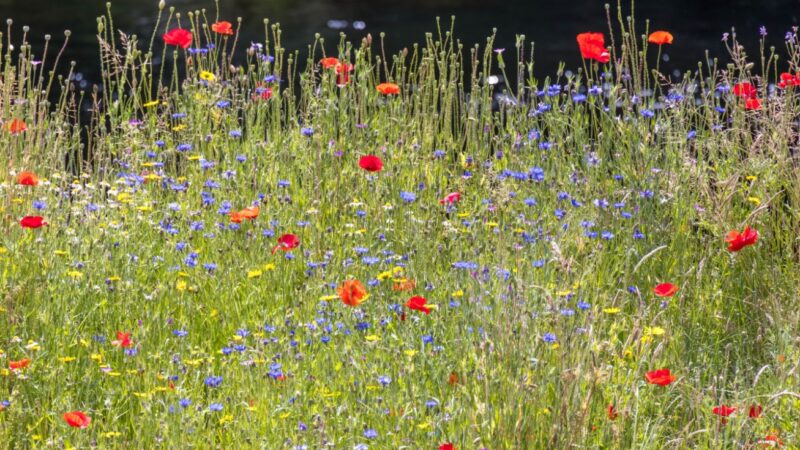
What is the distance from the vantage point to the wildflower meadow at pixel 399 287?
302cm

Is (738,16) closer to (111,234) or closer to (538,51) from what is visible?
(538,51)

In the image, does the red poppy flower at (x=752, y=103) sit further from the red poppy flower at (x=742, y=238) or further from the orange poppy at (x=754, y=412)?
the orange poppy at (x=754, y=412)

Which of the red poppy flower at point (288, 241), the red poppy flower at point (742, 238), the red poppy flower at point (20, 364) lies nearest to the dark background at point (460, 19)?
the red poppy flower at point (288, 241)

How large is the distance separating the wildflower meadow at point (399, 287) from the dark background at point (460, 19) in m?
6.52

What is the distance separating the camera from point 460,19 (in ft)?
47.3

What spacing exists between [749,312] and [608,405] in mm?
1203

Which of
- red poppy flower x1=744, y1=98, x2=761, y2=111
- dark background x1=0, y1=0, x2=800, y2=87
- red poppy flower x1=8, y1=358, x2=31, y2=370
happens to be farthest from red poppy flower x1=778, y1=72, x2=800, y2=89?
dark background x1=0, y1=0, x2=800, y2=87

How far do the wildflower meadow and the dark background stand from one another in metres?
6.52

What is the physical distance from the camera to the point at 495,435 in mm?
2865

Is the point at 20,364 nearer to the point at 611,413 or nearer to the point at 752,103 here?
the point at 611,413

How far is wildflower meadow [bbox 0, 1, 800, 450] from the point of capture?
9.91 ft

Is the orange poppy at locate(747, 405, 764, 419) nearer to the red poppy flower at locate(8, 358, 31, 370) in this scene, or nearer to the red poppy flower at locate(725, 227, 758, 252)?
the red poppy flower at locate(725, 227, 758, 252)

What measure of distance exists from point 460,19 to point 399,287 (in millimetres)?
11199

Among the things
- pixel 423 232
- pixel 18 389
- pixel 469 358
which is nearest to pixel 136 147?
pixel 423 232
